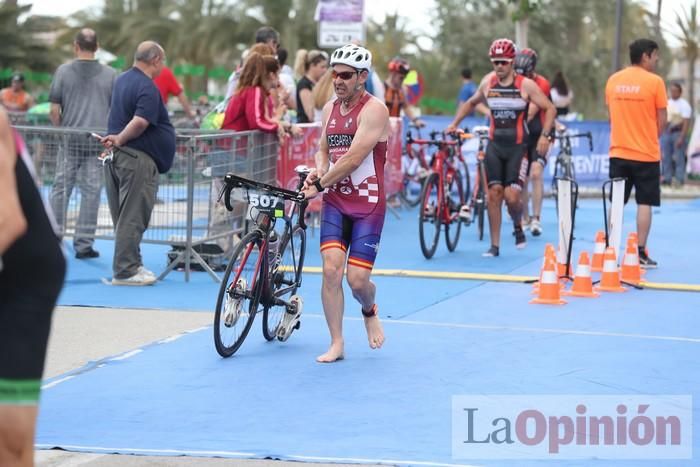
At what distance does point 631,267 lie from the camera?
11.4 meters

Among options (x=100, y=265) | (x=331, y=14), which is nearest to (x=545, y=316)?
(x=100, y=265)

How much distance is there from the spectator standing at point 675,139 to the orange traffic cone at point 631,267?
12.8 metres

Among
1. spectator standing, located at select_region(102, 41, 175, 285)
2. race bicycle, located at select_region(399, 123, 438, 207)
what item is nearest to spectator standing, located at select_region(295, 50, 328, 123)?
race bicycle, located at select_region(399, 123, 438, 207)

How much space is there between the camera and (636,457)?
5660mm

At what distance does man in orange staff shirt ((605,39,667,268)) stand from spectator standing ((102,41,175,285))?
431 centimetres

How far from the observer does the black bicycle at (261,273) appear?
7.66 meters

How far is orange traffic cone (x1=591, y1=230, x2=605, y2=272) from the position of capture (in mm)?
11492

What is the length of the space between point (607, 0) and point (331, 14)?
91.4 ft

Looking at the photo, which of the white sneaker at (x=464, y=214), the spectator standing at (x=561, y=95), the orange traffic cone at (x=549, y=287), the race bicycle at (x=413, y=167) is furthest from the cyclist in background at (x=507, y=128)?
the spectator standing at (x=561, y=95)

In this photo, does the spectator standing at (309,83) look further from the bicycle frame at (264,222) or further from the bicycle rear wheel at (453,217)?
the bicycle frame at (264,222)

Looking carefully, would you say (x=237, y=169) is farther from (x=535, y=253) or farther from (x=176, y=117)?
(x=176, y=117)

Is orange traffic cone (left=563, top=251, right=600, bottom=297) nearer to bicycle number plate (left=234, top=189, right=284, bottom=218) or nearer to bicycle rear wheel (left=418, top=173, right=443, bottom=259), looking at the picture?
bicycle rear wheel (left=418, top=173, right=443, bottom=259)

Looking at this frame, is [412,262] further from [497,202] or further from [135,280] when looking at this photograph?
[135,280]

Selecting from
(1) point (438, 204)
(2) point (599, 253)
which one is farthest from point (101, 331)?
(1) point (438, 204)
